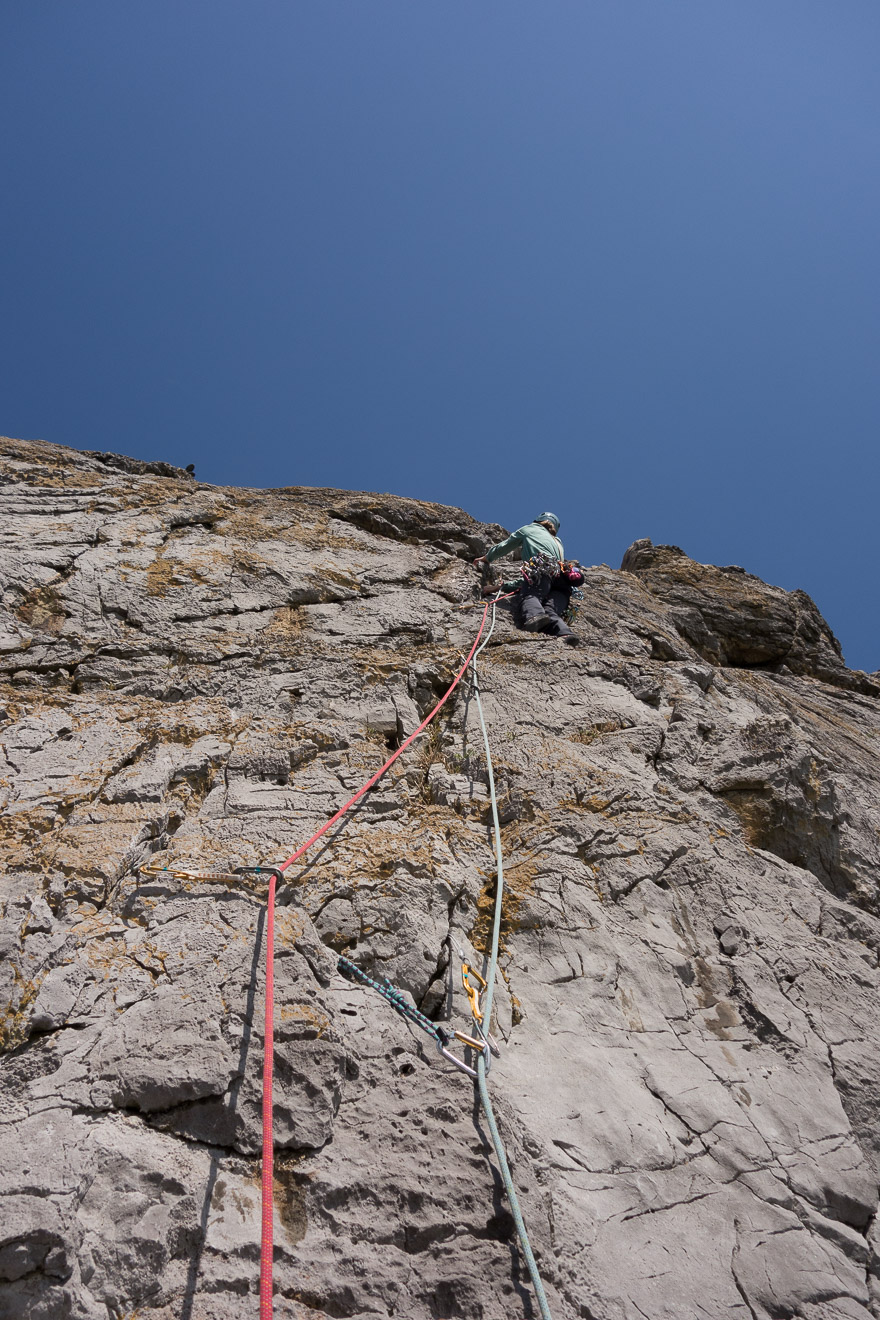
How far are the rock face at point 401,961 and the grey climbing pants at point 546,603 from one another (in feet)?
1.54

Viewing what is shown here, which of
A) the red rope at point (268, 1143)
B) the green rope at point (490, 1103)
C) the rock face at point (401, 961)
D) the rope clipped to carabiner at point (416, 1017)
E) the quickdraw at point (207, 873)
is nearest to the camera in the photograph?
the red rope at point (268, 1143)

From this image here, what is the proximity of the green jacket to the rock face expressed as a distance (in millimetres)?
1583

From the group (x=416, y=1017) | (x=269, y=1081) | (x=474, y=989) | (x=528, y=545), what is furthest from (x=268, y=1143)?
(x=528, y=545)

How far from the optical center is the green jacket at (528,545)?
7.90 metres

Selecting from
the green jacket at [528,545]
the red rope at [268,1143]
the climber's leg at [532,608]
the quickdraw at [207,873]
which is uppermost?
the green jacket at [528,545]

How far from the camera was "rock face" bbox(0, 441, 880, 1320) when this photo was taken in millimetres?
2578

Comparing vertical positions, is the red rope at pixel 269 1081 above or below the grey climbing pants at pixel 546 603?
below

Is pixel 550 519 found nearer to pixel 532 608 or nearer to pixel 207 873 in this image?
pixel 532 608

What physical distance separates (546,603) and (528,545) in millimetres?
823

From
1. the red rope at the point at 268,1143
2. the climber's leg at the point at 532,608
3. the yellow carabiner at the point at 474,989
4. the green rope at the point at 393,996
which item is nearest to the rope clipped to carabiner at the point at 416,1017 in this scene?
the green rope at the point at 393,996

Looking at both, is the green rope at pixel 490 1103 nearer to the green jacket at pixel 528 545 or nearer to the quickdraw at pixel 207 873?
the quickdraw at pixel 207 873

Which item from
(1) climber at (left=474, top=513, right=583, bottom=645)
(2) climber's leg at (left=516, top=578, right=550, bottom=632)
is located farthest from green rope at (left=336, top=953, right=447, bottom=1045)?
(2) climber's leg at (left=516, top=578, right=550, bottom=632)

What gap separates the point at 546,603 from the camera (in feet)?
24.3

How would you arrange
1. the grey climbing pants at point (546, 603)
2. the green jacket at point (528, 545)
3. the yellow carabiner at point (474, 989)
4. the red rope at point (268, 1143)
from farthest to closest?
the green jacket at point (528, 545), the grey climbing pants at point (546, 603), the yellow carabiner at point (474, 989), the red rope at point (268, 1143)
